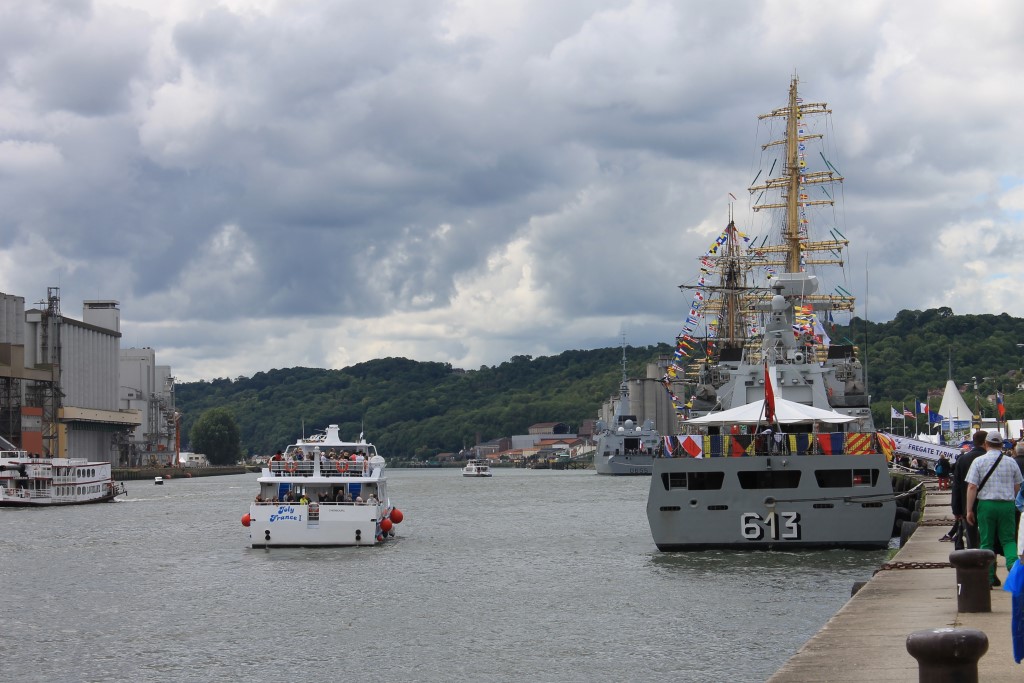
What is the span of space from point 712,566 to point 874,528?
5.56 m

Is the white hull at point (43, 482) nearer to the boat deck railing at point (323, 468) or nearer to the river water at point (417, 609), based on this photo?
the river water at point (417, 609)

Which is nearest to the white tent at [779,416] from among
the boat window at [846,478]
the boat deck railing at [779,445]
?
the boat deck railing at [779,445]

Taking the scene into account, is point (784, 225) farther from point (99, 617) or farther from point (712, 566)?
point (99, 617)

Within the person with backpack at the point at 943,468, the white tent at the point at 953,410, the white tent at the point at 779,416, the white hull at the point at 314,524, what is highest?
the white tent at the point at 953,410

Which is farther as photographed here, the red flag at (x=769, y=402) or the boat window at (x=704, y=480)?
the red flag at (x=769, y=402)

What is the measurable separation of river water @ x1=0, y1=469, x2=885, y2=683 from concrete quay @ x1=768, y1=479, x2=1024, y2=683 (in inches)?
107

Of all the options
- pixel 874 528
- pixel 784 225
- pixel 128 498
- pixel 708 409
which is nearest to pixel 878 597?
pixel 874 528

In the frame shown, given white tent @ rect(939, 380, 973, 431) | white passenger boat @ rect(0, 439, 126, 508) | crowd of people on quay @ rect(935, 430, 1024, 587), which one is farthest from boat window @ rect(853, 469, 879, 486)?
white tent @ rect(939, 380, 973, 431)

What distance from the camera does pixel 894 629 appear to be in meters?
17.7

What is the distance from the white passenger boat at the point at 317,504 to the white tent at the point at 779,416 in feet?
39.4

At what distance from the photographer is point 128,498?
4161 inches

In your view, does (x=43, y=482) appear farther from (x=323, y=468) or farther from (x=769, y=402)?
(x=769, y=402)

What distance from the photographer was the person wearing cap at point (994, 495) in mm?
18031

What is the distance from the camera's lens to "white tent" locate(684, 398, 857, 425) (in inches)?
1657
